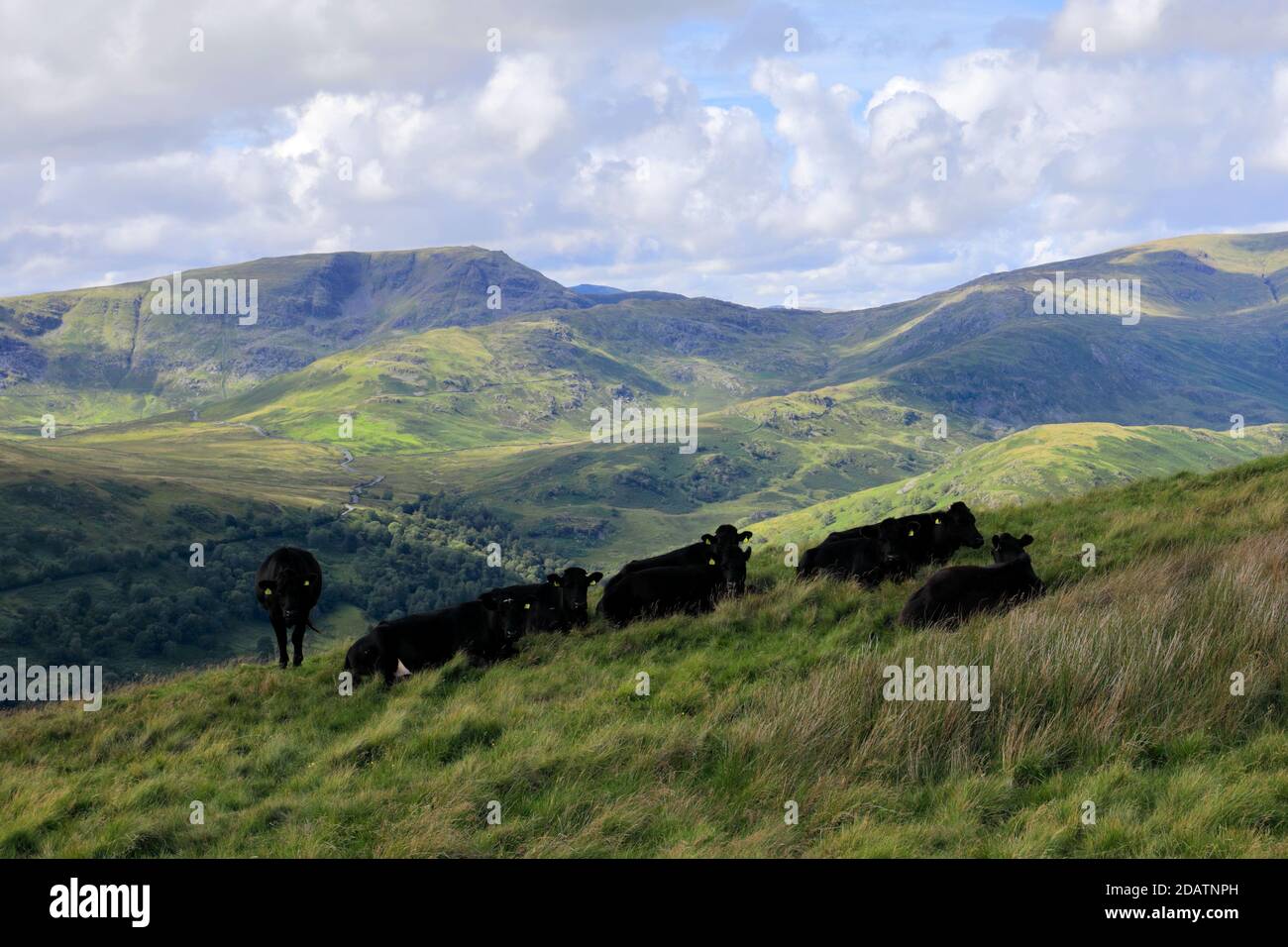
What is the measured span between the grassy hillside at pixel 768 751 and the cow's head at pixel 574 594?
3.15 m

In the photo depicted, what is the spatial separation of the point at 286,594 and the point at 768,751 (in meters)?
13.2

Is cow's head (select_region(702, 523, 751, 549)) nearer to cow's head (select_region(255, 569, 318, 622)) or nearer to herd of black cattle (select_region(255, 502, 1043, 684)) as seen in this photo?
herd of black cattle (select_region(255, 502, 1043, 684))

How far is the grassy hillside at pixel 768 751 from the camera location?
24.7 feet

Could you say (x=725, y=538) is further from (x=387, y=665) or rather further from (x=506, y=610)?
(x=387, y=665)

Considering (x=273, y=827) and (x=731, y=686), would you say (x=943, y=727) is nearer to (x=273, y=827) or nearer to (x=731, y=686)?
(x=731, y=686)

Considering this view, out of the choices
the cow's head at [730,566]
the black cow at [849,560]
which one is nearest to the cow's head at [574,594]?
the cow's head at [730,566]

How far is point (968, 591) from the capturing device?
46.1ft

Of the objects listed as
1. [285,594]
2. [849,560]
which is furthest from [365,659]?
[849,560]

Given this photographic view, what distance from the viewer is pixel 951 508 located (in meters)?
19.9

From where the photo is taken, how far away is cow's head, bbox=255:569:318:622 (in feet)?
61.7

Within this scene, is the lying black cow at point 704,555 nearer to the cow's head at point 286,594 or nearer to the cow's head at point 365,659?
the cow's head at point 365,659

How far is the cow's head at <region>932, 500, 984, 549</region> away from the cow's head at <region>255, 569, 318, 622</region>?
13.5 meters
